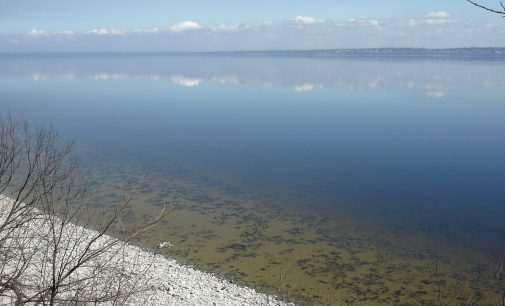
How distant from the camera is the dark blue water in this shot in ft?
83.5

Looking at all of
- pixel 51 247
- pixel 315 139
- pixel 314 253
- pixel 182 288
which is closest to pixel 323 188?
pixel 314 253

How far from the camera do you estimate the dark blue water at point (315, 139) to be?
25.5 m

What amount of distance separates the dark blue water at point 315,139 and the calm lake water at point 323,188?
145 millimetres

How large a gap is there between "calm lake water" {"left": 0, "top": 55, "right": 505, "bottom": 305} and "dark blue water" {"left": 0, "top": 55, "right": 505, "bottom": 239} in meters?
0.14

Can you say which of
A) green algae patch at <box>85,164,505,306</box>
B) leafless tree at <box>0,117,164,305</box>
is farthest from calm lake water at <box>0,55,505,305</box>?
leafless tree at <box>0,117,164,305</box>

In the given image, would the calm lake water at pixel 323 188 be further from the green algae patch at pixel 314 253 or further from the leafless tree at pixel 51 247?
the leafless tree at pixel 51 247

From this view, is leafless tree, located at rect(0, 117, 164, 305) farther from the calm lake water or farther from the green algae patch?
the calm lake water

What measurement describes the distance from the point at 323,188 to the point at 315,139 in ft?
43.6

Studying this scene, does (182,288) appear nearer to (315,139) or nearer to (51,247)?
(51,247)

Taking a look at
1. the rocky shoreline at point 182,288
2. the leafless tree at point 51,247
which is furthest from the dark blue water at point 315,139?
the leafless tree at point 51,247

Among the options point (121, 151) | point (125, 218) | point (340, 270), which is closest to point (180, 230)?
point (125, 218)

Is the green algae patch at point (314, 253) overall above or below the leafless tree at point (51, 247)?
below

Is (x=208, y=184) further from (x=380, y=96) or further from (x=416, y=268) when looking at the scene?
(x=380, y=96)

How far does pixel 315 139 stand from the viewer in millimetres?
38312
